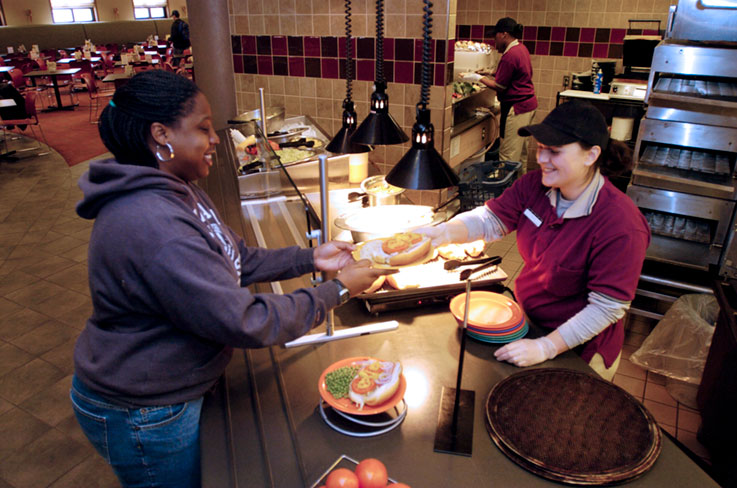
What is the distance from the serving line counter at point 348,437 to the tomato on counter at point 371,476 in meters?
0.18

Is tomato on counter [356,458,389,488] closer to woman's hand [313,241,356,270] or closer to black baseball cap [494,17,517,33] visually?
woman's hand [313,241,356,270]

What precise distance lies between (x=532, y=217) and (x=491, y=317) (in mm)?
503

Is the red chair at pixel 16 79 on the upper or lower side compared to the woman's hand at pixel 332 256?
upper

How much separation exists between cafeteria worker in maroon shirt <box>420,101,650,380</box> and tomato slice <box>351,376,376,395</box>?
23.4 inches

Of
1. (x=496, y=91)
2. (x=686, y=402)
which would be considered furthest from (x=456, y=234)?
(x=496, y=91)

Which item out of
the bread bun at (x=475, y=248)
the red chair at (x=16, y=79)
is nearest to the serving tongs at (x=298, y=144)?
the bread bun at (x=475, y=248)

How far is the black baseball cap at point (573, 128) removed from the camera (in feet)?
6.57

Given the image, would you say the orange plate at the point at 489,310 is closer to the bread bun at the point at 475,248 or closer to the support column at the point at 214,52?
the bread bun at the point at 475,248

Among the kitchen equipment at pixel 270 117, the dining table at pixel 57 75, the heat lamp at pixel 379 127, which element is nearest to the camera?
the heat lamp at pixel 379 127

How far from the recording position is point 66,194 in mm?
7641

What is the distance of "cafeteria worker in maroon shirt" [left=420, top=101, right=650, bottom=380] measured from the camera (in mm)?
2010

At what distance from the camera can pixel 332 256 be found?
2.12 metres

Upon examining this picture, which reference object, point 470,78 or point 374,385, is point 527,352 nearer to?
point 374,385

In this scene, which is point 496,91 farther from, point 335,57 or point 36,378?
point 36,378
